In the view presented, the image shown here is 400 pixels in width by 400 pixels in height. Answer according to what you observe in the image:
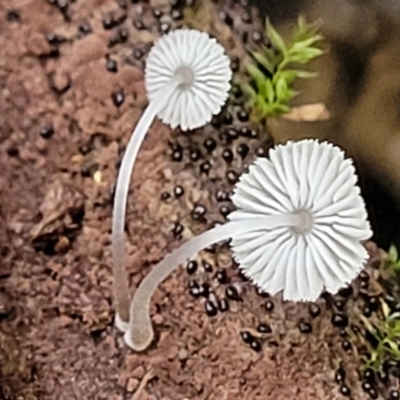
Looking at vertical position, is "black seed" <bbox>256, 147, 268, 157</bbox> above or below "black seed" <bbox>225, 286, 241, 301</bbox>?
above

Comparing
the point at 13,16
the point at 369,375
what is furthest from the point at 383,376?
the point at 13,16

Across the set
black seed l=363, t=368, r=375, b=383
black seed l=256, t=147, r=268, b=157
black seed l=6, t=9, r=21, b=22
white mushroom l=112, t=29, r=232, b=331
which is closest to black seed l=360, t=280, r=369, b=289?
black seed l=363, t=368, r=375, b=383

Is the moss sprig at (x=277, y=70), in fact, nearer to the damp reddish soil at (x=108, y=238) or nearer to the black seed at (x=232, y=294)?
the damp reddish soil at (x=108, y=238)

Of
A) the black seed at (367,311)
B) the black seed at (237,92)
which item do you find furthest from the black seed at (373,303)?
the black seed at (237,92)

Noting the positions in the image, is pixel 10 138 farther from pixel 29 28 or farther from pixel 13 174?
pixel 29 28

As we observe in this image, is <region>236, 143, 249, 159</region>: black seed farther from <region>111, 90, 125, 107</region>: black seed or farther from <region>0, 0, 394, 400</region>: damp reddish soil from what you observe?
<region>111, 90, 125, 107</region>: black seed

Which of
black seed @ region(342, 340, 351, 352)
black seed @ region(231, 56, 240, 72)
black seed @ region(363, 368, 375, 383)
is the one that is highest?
black seed @ region(231, 56, 240, 72)

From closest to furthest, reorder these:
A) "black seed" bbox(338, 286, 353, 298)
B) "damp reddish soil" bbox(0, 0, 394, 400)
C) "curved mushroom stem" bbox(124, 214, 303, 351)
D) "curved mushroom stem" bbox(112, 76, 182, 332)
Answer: "curved mushroom stem" bbox(124, 214, 303, 351)
"curved mushroom stem" bbox(112, 76, 182, 332)
"damp reddish soil" bbox(0, 0, 394, 400)
"black seed" bbox(338, 286, 353, 298)
